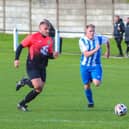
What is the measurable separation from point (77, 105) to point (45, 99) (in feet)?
4.39

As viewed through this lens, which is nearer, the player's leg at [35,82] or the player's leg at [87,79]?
the player's leg at [35,82]

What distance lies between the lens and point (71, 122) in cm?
1257

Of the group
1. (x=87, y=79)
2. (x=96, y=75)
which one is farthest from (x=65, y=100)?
(x=96, y=75)

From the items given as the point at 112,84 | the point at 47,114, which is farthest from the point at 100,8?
the point at 47,114

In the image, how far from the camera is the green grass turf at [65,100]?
40.9 feet

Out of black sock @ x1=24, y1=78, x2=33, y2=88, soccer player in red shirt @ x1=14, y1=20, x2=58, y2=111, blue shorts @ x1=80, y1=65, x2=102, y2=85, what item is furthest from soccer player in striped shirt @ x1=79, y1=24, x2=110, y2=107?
black sock @ x1=24, y1=78, x2=33, y2=88

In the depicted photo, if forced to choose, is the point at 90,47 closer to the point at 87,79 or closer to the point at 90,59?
the point at 90,59

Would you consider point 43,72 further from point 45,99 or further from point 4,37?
point 4,37

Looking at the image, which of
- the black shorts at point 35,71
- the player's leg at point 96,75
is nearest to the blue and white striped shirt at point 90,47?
the player's leg at point 96,75

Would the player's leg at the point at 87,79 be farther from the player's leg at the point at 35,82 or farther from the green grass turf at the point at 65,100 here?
the player's leg at the point at 35,82

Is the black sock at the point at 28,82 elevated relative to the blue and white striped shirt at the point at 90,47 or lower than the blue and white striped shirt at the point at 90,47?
lower

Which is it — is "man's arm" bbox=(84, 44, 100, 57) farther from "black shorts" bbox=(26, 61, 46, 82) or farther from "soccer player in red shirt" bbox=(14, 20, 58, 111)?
"black shorts" bbox=(26, 61, 46, 82)

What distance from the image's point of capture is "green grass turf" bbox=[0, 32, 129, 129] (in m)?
12.5

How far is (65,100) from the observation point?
16500 mm
